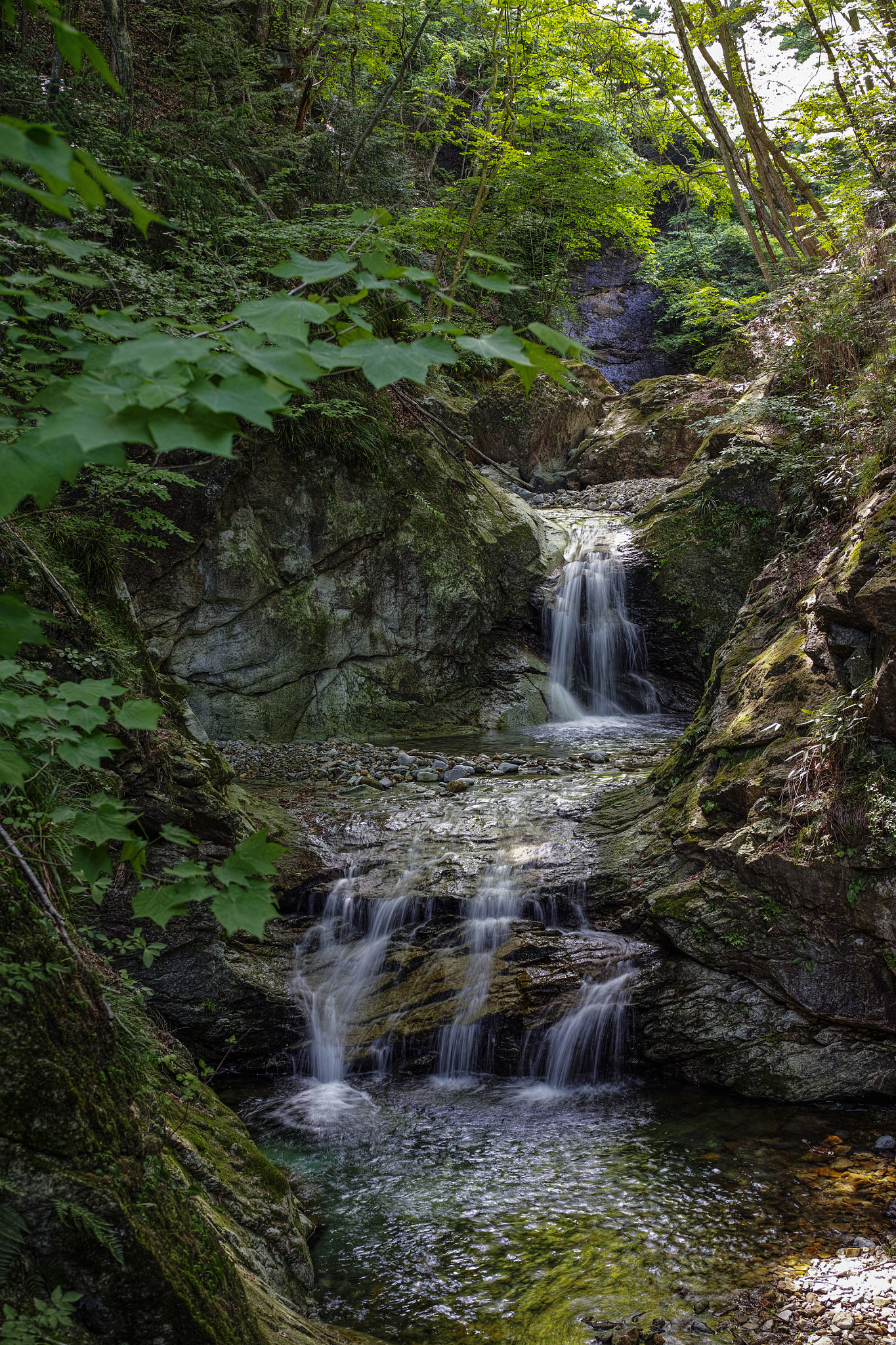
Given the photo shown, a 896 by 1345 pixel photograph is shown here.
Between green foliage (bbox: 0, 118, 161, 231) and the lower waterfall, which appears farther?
the lower waterfall

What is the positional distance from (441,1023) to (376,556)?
6578mm

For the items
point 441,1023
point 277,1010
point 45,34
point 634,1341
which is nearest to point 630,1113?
point 441,1023

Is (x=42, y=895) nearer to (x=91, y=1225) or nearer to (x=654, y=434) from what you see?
(x=91, y=1225)

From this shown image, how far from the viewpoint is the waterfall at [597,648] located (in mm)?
10844

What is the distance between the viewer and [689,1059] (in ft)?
15.8

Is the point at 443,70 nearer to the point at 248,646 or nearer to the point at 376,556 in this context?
the point at 376,556

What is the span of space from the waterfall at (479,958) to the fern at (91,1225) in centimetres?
364

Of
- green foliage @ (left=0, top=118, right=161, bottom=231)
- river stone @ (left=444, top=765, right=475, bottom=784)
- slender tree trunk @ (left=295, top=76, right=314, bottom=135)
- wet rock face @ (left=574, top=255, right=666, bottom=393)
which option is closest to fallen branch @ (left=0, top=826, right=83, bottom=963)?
green foliage @ (left=0, top=118, right=161, bottom=231)

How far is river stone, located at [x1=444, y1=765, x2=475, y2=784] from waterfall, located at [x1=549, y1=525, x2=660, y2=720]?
301cm

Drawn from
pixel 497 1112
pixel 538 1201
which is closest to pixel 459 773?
pixel 497 1112

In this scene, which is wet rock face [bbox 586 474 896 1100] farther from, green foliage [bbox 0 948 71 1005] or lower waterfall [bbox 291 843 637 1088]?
green foliage [bbox 0 948 71 1005]

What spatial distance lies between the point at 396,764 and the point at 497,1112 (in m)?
4.24

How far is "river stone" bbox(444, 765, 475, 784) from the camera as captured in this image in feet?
25.8

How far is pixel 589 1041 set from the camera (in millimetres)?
4969
